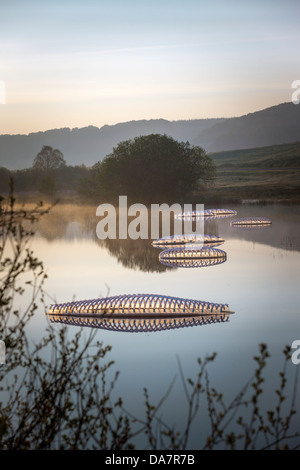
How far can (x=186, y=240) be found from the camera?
18.8m

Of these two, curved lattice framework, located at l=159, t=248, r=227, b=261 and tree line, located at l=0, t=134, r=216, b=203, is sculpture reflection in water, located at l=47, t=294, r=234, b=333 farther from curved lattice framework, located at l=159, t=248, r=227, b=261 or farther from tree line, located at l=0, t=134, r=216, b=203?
tree line, located at l=0, t=134, r=216, b=203

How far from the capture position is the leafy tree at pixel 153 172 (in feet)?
137

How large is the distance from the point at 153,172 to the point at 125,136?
3013 inches

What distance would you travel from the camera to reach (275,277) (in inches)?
498

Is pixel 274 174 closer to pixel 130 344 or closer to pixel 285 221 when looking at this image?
pixel 285 221

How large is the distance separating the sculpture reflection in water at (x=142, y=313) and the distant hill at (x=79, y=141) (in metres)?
87.6

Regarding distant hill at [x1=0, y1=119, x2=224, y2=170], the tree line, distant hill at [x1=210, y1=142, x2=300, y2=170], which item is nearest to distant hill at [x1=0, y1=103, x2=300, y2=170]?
distant hill at [x1=0, y1=119, x2=224, y2=170]

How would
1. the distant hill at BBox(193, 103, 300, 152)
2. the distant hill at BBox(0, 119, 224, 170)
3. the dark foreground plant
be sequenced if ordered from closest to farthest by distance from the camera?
the dark foreground plant < the distant hill at BBox(0, 119, 224, 170) < the distant hill at BBox(193, 103, 300, 152)

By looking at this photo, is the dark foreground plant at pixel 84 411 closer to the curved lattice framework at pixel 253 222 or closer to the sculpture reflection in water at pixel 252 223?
the sculpture reflection in water at pixel 252 223

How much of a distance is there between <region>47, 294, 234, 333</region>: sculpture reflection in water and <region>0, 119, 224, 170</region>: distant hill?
87551 mm

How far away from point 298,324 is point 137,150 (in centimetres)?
3503

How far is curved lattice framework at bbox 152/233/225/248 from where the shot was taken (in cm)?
1845

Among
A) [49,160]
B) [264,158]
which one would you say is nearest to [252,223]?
[49,160]

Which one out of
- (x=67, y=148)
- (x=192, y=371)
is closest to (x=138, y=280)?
(x=192, y=371)
